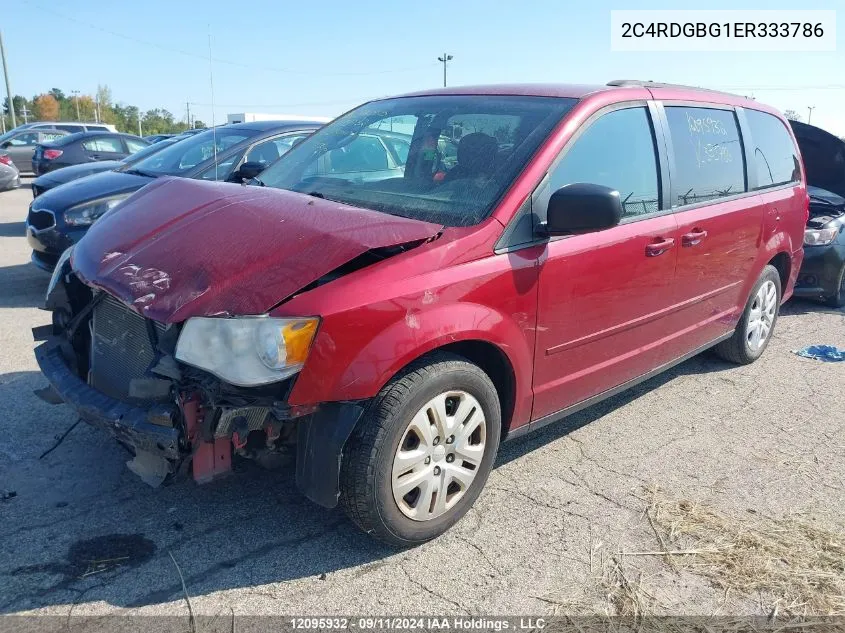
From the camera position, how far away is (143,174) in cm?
711

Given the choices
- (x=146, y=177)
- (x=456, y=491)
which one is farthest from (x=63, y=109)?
(x=456, y=491)

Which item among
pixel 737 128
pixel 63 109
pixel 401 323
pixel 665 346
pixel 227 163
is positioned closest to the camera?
pixel 401 323

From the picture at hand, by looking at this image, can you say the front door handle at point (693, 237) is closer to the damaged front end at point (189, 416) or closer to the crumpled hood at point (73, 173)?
the damaged front end at point (189, 416)

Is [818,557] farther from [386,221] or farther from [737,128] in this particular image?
[737,128]

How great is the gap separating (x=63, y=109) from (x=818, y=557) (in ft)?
308

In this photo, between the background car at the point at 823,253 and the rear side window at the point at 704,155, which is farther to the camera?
the background car at the point at 823,253

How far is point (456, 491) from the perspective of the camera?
3.05 metres

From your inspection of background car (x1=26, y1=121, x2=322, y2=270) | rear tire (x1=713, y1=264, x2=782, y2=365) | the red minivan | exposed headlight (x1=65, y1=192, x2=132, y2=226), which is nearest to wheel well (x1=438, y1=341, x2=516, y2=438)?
Answer: the red minivan

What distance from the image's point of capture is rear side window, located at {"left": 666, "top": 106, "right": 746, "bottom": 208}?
4.04m

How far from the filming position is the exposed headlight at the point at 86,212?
6.32 m

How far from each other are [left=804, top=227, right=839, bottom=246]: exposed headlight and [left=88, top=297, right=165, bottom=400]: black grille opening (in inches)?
256

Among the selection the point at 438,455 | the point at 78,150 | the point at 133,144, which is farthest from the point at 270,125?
the point at 133,144

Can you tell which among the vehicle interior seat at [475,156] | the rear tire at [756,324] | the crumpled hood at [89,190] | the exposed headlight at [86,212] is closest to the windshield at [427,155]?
the vehicle interior seat at [475,156]

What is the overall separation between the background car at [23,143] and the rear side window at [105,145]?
6547 millimetres
